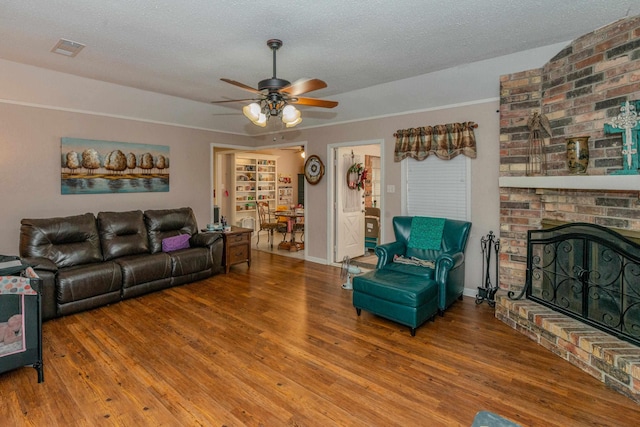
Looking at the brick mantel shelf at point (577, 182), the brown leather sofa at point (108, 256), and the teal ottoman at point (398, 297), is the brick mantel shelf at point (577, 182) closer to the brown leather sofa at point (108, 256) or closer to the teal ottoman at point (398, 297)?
the teal ottoman at point (398, 297)

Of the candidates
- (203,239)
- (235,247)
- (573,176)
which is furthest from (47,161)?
(573,176)

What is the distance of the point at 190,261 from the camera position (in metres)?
4.72

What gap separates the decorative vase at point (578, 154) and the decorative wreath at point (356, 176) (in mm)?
3529

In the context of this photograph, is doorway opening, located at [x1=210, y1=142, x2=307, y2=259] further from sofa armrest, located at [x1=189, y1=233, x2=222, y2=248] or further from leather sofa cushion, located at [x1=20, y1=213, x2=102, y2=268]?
leather sofa cushion, located at [x1=20, y1=213, x2=102, y2=268]

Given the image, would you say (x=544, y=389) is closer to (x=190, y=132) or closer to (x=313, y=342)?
(x=313, y=342)

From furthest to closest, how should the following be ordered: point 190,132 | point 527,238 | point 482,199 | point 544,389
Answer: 1. point 190,132
2. point 482,199
3. point 527,238
4. point 544,389

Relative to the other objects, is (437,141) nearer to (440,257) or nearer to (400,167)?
(400,167)

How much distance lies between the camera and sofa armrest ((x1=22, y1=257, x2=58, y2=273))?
11.2ft

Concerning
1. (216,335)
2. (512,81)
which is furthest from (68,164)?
(512,81)

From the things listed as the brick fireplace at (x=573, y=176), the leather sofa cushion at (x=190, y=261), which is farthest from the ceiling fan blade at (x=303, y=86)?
the leather sofa cushion at (x=190, y=261)

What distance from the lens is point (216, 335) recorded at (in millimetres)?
3191

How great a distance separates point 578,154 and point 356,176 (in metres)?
3.69

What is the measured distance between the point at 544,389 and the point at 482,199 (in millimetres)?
2378

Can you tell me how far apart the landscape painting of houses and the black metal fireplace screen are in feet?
17.4
